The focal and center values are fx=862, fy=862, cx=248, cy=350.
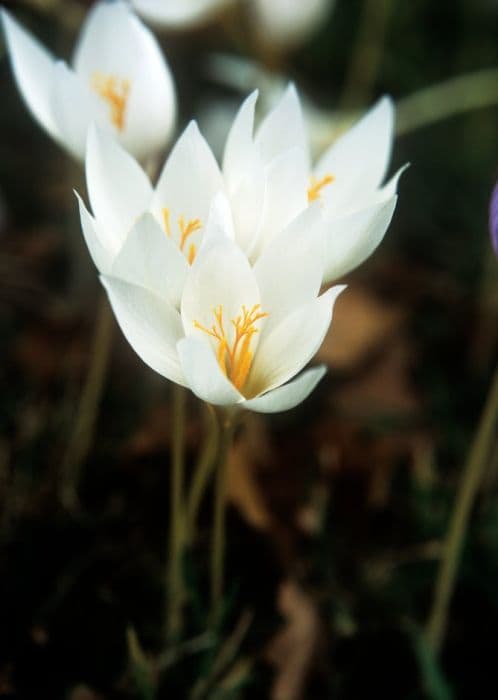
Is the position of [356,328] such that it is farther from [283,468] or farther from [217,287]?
[217,287]

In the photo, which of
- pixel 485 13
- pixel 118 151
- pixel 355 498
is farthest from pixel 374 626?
pixel 485 13

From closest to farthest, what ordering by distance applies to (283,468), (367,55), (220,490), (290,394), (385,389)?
(290,394) → (220,490) → (283,468) → (385,389) → (367,55)

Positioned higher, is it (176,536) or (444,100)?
(444,100)

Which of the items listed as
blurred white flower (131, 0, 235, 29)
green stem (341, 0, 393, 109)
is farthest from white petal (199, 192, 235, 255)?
green stem (341, 0, 393, 109)

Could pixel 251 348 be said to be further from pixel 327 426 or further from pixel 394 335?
pixel 394 335

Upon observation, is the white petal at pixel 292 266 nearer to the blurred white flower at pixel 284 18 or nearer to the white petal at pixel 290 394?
the white petal at pixel 290 394

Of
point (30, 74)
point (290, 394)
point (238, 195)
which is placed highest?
point (30, 74)

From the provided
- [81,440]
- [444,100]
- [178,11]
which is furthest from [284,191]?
[444,100]
